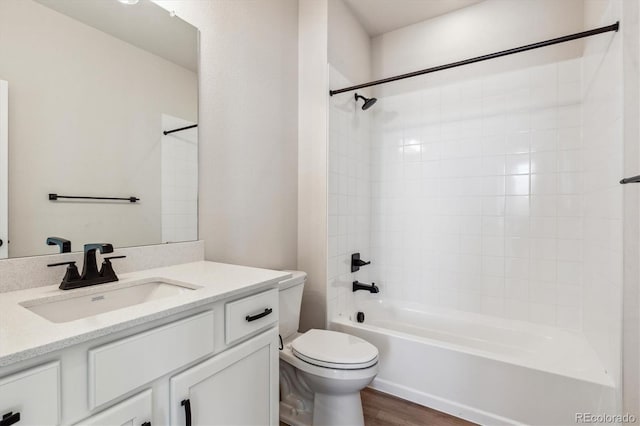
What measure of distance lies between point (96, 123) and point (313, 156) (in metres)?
1.26

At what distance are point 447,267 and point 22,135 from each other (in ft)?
8.32

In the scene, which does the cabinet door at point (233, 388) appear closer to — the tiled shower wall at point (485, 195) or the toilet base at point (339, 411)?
the toilet base at point (339, 411)

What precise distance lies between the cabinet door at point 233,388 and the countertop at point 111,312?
0.20m

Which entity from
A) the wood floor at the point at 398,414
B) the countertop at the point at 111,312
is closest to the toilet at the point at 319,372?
the wood floor at the point at 398,414

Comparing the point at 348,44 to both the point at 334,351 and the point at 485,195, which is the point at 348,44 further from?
the point at 334,351

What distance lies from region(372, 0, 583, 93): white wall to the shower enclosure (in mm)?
34

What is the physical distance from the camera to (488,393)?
1.65 metres


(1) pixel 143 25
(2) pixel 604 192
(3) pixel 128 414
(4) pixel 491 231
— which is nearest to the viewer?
(3) pixel 128 414

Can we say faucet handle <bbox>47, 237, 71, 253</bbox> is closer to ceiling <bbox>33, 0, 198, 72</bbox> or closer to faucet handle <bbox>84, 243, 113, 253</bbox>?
faucet handle <bbox>84, 243, 113, 253</bbox>

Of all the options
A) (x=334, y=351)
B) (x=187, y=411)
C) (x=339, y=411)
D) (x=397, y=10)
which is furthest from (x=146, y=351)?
(x=397, y=10)

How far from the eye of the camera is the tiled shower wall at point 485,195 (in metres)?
2.05

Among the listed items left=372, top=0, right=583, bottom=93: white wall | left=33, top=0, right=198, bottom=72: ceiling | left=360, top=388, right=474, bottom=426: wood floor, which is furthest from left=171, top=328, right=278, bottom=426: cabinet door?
left=372, top=0, right=583, bottom=93: white wall

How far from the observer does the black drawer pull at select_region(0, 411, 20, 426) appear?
0.53m

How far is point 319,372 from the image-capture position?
58.0 inches
